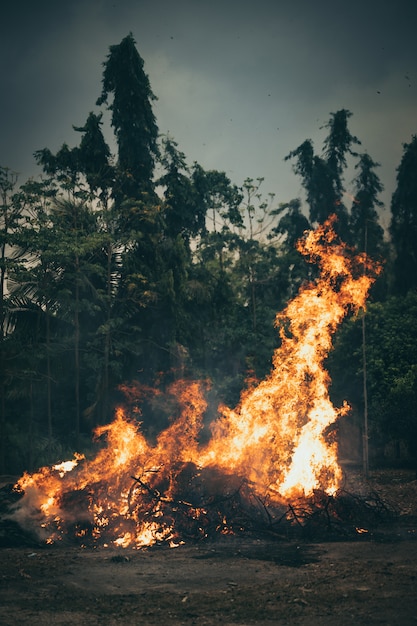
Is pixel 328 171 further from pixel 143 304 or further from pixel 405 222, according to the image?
pixel 143 304

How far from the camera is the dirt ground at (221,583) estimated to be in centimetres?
879

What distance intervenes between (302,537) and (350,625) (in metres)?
5.53

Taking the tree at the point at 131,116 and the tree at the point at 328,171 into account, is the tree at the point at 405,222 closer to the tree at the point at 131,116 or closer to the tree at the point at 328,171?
the tree at the point at 328,171

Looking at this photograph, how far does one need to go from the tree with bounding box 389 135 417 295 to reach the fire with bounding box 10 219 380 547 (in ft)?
49.9

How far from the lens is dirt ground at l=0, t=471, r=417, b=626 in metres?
8.79

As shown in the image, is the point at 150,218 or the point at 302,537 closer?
the point at 302,537

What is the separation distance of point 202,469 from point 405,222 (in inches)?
1029

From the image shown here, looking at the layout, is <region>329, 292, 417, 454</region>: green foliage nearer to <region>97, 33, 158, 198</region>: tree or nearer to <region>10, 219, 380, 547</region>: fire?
<region>10, 219, 380, 547</region>: fire

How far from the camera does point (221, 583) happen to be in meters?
10.4

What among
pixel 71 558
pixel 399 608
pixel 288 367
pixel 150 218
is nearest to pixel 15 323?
pixel 150 218

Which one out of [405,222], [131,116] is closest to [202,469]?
[131,116]

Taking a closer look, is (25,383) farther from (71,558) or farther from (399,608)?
(399,608)

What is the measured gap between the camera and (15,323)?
25953mm

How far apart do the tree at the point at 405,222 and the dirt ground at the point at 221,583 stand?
23345mm
